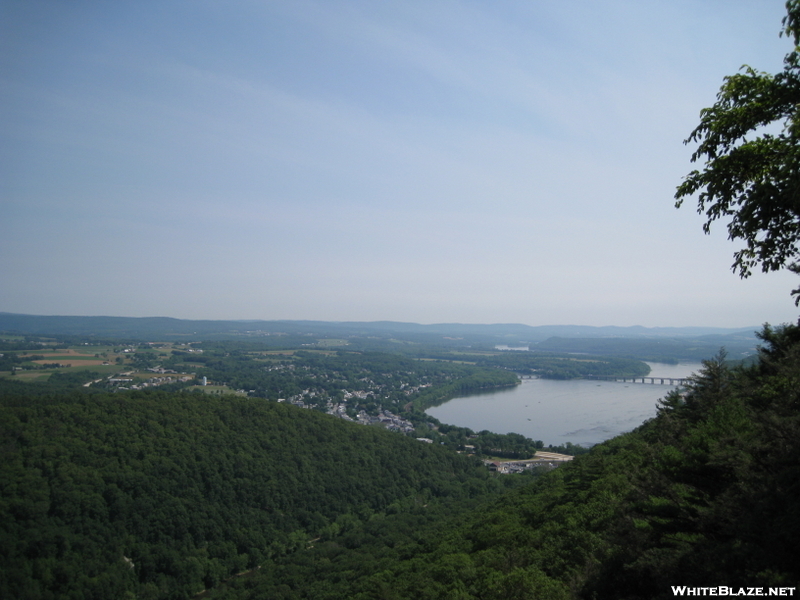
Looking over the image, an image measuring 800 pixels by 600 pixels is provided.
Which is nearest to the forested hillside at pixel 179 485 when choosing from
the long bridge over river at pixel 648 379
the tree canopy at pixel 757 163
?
the tree canopy at pixel 757 163

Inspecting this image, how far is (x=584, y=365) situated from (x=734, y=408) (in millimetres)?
80474

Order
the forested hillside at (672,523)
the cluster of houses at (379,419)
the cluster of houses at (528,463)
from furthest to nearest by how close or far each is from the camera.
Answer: the cluster of houses at (379,419)
the cluster of houses at (528,463)
the forested hillside at (672,523)

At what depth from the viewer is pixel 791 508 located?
3.27 m

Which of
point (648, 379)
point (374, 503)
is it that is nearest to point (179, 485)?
point (374, 503)

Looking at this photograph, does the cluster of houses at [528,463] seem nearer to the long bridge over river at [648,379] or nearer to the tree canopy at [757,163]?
the tree canopy at [757,163]

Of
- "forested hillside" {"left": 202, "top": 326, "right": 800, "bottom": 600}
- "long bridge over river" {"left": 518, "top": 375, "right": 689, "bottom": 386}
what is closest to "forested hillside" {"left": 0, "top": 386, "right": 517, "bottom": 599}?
"forested hillside" {"left": 202, "top": 326, "right": 800, "bottom": 600}

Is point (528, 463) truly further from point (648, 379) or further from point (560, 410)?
point (648, 379)

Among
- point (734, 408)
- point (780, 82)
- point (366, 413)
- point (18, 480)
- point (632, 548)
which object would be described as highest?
point (780, 82)

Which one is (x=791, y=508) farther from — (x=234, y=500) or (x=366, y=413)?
(x=366, y=413)

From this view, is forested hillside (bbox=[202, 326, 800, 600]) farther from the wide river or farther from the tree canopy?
the wide river

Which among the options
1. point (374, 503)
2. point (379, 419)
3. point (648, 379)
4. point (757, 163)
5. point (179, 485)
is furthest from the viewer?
point (648, 379)

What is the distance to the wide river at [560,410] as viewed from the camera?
1494 inches

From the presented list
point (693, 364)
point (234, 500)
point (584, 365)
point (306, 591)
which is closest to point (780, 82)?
point (306, 591)

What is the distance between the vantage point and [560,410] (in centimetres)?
4788
